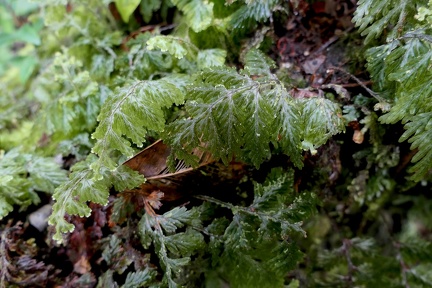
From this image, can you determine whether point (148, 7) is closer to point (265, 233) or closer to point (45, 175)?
point (45, 175)

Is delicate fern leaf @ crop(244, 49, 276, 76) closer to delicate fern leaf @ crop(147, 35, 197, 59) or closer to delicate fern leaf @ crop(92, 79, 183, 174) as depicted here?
delicate fern leaf @ crop(147, 35, 197, 59)

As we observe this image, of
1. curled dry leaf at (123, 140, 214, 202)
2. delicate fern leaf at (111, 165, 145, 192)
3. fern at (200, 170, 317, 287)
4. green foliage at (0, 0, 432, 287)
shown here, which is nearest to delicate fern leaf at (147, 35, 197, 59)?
green foliage at (0, 0, 432, 287)

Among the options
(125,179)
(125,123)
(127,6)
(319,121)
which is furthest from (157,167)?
(127,6)

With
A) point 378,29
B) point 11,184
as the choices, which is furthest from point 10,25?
point 378,29

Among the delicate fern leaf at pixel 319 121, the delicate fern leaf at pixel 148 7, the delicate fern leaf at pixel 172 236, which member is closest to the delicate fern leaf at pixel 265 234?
the delicate fern leaf at pixel 172 236

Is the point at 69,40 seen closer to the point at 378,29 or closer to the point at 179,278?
the point at 179,278

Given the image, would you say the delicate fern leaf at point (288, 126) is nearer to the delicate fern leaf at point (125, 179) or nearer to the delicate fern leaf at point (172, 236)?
the delicate fern leaf at point (172, 236)
